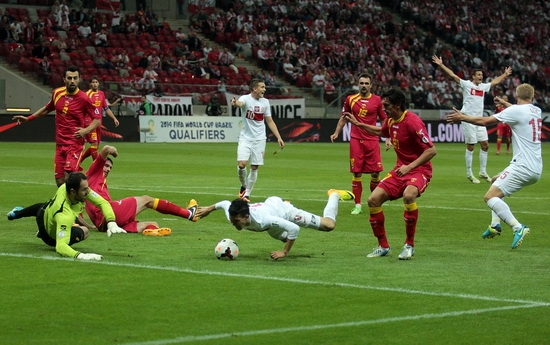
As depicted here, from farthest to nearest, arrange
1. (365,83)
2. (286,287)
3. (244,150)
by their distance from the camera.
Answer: (244,150), (365,83), (286,287)

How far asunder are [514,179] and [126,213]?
16.5 feet

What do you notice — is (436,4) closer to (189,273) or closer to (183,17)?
(183,17)

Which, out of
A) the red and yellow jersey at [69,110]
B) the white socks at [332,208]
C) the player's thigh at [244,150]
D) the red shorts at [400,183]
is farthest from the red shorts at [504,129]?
the red shorts at [400,183]

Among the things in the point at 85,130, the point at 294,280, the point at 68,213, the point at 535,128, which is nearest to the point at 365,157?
the point at 85,130

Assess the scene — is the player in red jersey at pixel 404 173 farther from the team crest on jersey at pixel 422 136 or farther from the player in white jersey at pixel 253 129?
the player in white jersey at pixel 253 129

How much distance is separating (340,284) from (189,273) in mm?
1567

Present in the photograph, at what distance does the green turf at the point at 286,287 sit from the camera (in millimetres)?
7520

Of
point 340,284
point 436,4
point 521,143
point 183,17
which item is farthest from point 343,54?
point 340,284

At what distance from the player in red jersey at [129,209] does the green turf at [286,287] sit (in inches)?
13.7

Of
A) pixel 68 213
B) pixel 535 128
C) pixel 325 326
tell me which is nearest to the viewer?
pixel 325 326

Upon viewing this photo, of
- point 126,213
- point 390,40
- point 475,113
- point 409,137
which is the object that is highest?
point 409,137

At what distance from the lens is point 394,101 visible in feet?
38.6

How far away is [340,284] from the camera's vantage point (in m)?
9.62

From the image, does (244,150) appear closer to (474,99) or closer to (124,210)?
(124,210)
